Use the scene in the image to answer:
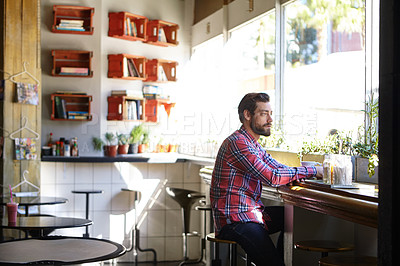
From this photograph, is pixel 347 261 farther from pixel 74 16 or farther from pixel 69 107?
pixel 74 16

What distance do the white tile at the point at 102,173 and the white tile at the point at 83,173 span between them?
47mm

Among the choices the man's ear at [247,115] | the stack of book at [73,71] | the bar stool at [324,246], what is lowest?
the bar stool at [324,246]

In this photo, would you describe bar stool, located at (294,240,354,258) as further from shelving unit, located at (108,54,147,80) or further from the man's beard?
shelving unit, located at (108,54,147,80)

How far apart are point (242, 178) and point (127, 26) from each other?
15.5 ft

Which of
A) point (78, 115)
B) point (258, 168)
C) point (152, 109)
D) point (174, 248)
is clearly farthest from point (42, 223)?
point (152, 109)

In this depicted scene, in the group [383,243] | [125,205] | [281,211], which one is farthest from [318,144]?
[125,205]

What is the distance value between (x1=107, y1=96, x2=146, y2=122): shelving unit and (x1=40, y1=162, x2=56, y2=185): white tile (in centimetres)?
126

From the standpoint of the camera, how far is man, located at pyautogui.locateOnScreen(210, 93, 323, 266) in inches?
137

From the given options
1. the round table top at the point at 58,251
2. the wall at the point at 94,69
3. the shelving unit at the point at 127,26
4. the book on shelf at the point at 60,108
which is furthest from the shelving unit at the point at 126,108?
the round table top at the point at 58,251

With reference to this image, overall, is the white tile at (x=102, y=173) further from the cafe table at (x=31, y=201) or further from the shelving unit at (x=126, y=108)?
the cafe table at (x=31, y=201)

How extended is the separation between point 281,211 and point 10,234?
11.6 ft

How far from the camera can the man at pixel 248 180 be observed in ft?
11.5

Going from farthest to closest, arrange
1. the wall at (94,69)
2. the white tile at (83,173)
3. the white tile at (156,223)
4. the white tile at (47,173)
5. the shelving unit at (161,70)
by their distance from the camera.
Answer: the shelving unit at (161,70)
the wall at (94,69)
the white tile at (156,223)
the white tile at (83,173)
the white tile at (47,173)

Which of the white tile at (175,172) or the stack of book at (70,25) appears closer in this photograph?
the white tile at (175,172)
